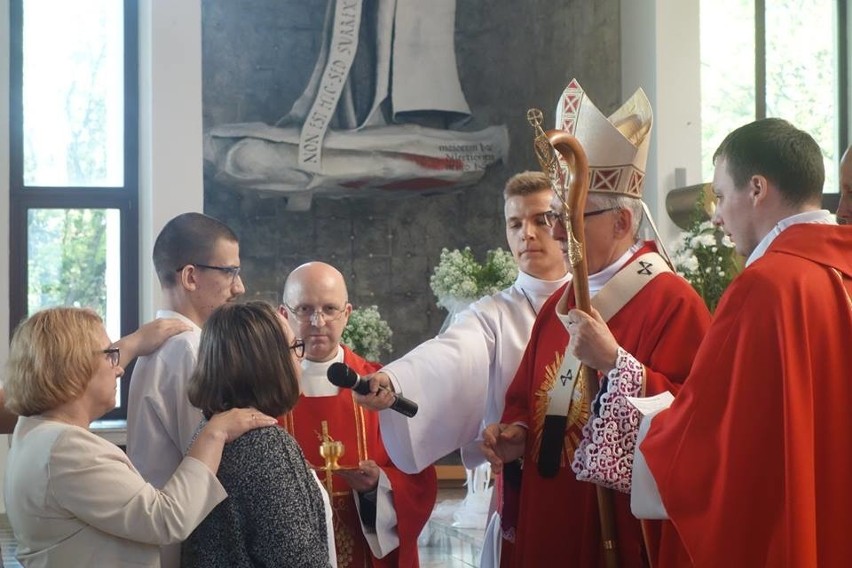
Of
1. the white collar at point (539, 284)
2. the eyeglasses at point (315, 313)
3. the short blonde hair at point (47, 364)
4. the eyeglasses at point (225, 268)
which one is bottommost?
the short blonde hair at point (47, 364)

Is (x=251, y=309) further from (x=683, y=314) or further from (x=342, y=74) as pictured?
(x=342, y=74)

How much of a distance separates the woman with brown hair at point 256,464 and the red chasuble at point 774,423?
2.42ft

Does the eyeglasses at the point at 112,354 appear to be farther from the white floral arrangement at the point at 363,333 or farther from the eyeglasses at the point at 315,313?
the white floral arrangement at the point at 363,333

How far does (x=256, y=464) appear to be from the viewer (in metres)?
2.43

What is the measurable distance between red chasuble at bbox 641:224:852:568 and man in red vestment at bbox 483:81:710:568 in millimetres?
386

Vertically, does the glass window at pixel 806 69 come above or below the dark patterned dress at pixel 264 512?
above

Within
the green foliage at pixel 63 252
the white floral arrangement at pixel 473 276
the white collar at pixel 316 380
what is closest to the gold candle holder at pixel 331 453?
the white collar at pixel 316 380

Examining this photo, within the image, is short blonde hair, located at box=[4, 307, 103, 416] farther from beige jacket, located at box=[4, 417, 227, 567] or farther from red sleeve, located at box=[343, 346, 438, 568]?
red sleeve, located at box=[343, 346, 438, 568]

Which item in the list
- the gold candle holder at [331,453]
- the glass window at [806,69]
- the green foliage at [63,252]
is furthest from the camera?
the glass window at [806,69]

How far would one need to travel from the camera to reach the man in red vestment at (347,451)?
3371 millimetres

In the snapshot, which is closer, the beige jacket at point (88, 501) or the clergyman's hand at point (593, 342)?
the beige jacket at point (88, 501)

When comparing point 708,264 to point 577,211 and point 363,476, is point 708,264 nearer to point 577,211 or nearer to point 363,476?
point 363,476

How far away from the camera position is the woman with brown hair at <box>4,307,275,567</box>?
2.40 m

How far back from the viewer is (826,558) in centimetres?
Result: 243
